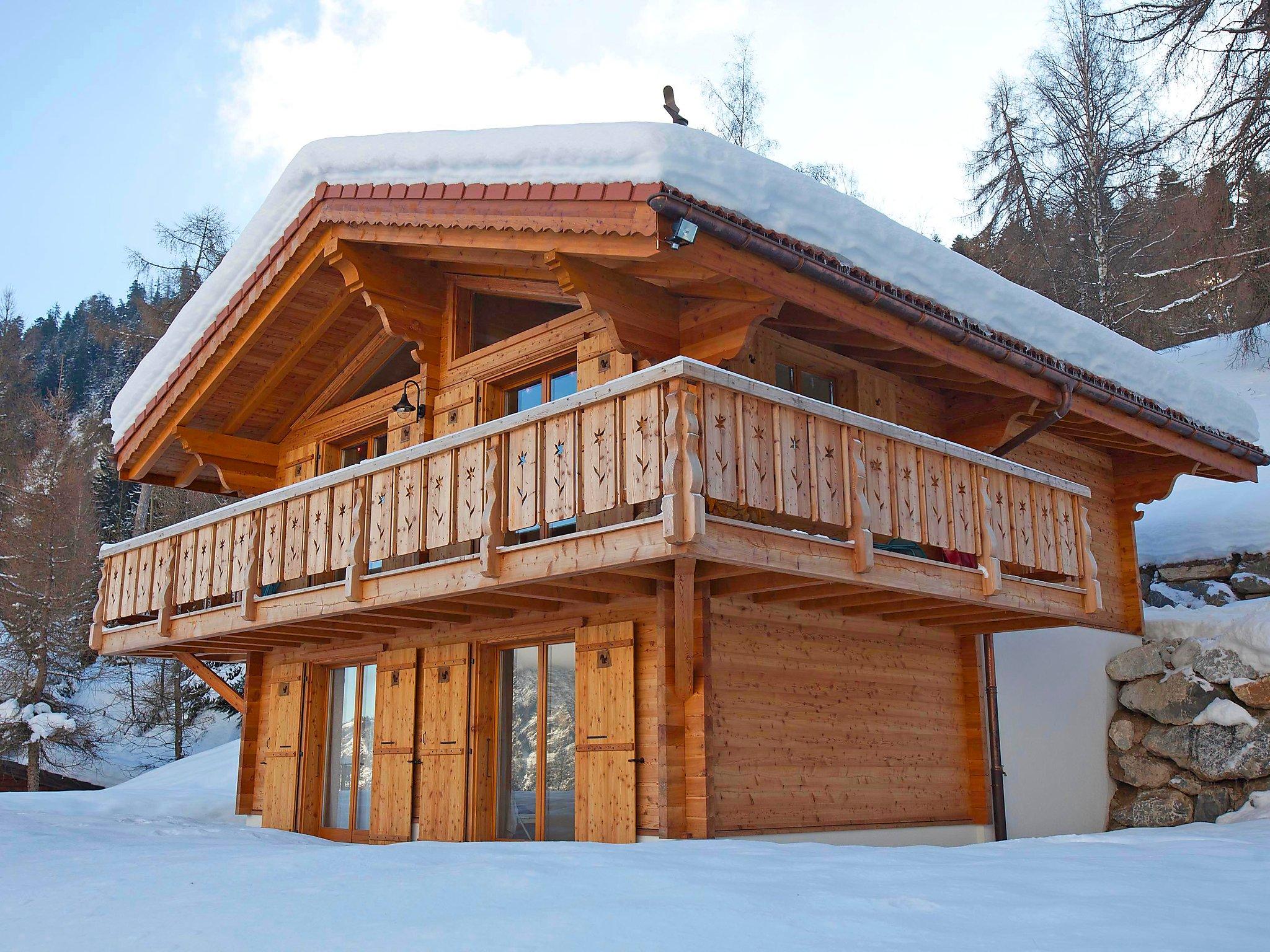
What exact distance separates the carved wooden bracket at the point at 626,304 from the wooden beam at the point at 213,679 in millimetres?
7934

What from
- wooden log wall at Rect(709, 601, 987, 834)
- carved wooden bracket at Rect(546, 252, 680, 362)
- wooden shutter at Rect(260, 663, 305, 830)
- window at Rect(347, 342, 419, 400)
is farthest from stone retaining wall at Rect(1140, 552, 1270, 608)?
wooden shutter at Rect(260, 663, 305, 830)

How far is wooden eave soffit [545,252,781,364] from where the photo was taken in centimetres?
870

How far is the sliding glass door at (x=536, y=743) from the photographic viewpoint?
983 cm

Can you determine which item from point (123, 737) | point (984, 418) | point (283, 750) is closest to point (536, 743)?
point (283, 750)

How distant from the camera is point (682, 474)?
278 inches

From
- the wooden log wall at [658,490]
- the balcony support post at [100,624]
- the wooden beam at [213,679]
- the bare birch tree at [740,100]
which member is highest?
the bare birch tree at [740,100]

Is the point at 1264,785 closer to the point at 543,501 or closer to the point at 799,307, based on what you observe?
the point at 799,307

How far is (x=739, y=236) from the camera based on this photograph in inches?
310

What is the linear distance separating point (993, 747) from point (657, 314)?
600 cm

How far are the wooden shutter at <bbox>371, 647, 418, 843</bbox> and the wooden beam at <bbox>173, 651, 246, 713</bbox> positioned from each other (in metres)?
3.21

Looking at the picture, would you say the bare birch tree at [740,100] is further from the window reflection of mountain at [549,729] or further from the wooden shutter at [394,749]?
the window reflection of mountain at [549,729]

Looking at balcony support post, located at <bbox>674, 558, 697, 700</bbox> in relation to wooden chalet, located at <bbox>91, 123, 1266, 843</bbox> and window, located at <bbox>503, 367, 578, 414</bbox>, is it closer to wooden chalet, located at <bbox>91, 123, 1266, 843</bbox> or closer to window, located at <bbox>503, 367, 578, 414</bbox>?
wooden chalet, located at <bbox>91, 123, 1266, 843</bbox>

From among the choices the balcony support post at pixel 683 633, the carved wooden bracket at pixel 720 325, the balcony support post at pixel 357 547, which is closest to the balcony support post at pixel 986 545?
the carved wooden bracket at pixel 720 325

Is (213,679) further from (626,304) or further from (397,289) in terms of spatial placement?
(626,304)
